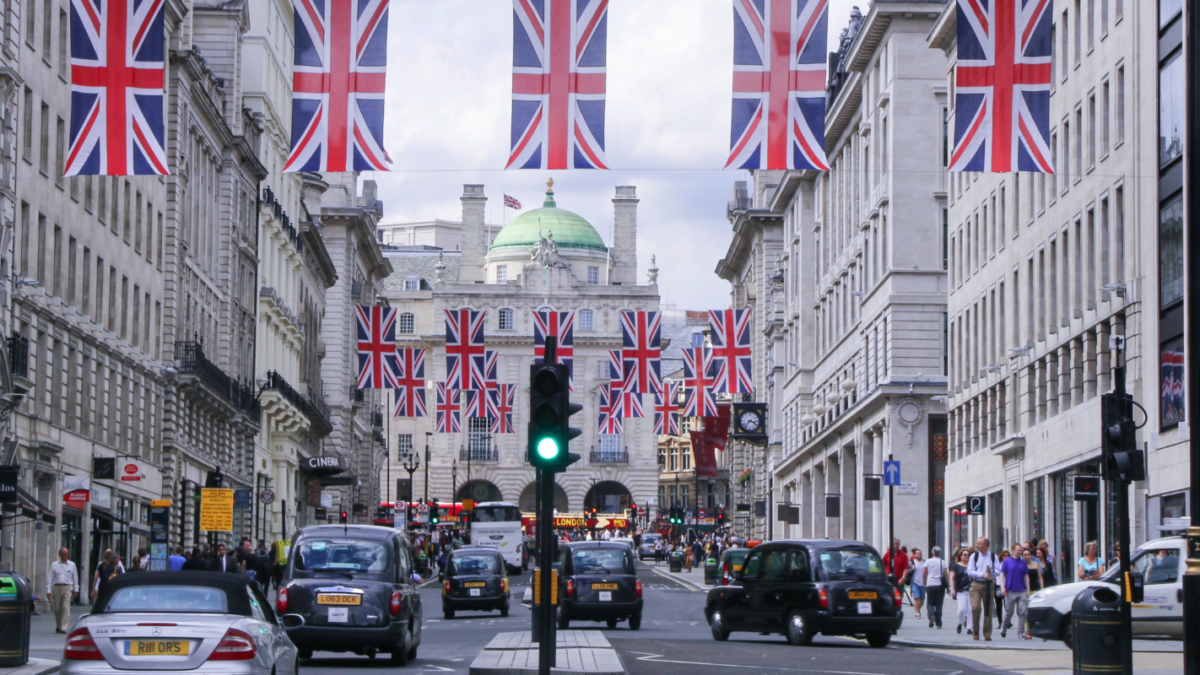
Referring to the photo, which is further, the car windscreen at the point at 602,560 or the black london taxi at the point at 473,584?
the black london taxi at the point at 473,584

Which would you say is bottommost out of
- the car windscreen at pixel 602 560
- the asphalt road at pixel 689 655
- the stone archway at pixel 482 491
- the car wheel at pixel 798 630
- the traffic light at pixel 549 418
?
the asphalt road at pixel 689 655

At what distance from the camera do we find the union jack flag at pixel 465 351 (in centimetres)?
5544

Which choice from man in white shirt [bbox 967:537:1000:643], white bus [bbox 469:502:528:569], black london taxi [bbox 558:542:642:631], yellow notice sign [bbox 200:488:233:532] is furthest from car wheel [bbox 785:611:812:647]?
white bus [bbox 469:502:528:569]

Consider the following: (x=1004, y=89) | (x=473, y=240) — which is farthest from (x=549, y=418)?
(x=473, y=240)

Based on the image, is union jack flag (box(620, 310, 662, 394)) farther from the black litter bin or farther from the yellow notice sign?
the black litter bin

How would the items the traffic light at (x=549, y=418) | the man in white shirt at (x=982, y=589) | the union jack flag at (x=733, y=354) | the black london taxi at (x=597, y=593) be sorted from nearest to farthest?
the traffic light at (x=549, y=418)
the man in white shirt at (x=982, y=589)
the black london taxi at (x=597, y=593)
the union jack flag at (x=733, y=354)

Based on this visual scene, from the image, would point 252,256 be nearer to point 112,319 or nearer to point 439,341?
point 112,319

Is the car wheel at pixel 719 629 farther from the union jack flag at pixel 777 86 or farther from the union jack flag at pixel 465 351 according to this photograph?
the union jack flag at pixel 465 351

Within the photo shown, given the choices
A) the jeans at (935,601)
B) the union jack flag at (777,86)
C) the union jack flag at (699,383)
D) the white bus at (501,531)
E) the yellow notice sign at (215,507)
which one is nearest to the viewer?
the union jack flag at (777,86)

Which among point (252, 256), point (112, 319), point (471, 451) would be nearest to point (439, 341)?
point (471, 451)

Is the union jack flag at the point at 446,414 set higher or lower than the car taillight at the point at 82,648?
higher

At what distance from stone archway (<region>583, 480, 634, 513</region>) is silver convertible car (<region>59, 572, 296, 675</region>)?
457 ft

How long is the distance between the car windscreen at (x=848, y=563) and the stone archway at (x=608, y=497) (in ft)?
415

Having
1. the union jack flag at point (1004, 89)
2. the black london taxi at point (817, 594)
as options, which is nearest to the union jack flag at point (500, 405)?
the black london taxi at point (817, 594)
